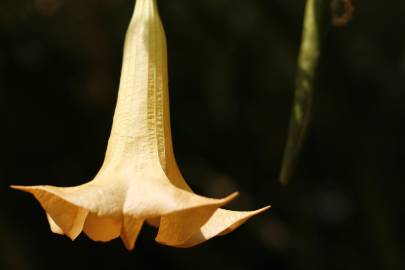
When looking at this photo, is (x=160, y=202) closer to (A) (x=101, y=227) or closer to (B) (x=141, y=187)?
(B) (x=141, y=187)

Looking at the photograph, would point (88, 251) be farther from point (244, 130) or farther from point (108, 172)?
point (108, 172)

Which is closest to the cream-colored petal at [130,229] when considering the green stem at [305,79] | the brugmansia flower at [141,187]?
the brugmansia flower at [141,187]

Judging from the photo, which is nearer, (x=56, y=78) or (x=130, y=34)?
(x=130, y=34)

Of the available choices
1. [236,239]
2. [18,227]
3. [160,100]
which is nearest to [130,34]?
[160,100]

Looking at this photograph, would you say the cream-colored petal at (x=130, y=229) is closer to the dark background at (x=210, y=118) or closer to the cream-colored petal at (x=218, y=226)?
the cream-colored petal at (x=218, y=226)

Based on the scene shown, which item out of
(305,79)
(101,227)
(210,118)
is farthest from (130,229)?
(210,118)
